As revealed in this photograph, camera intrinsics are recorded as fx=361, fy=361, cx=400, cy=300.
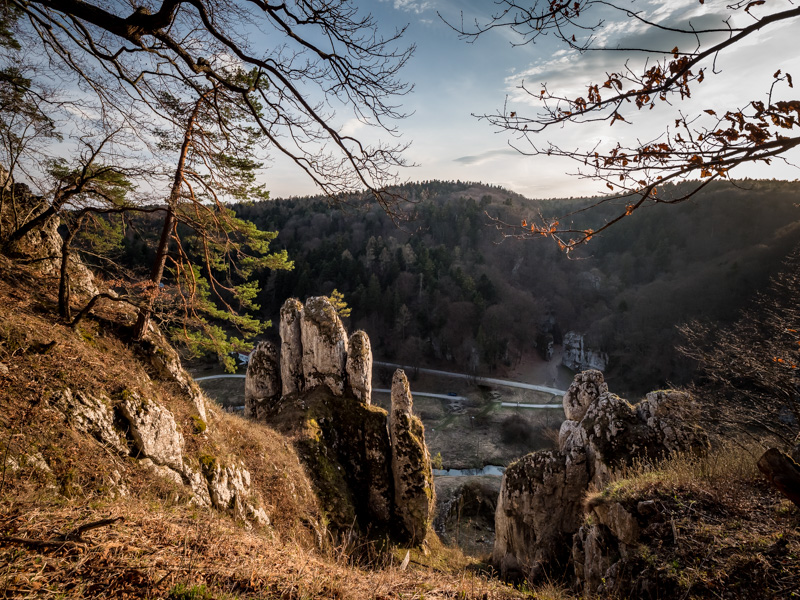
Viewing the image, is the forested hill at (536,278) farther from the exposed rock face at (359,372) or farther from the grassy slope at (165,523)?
the grassy slope at (165,523)

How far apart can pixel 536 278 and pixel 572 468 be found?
258 feet

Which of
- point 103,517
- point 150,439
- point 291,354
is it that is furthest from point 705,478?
point 291,354

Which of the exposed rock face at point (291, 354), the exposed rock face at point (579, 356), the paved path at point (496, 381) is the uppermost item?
the exposed rock face at point (291, 354)

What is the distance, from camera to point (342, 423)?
15328mm

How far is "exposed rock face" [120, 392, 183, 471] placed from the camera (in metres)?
5.87

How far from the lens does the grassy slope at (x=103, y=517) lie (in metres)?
2.55

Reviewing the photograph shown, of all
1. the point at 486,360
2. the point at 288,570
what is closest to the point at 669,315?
the point at 486,360

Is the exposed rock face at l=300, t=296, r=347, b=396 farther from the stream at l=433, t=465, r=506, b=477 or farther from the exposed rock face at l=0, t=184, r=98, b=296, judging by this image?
the stream at l=433, t=465, r=506, b=477

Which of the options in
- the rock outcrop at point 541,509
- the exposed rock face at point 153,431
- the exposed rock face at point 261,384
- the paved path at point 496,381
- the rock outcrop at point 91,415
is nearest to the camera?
the rock outcrop at point 91,415

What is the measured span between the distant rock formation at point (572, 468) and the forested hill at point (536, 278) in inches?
1427

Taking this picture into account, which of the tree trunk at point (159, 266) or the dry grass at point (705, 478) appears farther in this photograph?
the tree trunk at point (159, 266)

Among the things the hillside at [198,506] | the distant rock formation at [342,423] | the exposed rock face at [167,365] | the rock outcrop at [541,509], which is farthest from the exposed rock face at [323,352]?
the rock outcrop at [541,509]

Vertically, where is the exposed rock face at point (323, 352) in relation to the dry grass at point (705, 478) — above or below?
above

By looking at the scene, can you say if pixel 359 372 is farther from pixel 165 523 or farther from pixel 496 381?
pixel 496 381
